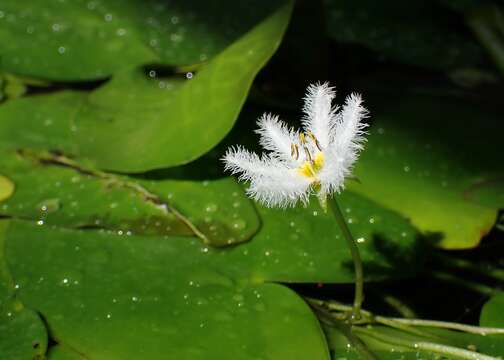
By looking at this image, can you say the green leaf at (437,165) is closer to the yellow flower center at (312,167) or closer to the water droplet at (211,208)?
the water droplet at (211,208)

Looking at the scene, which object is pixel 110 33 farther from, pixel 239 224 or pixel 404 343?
pixel 404 343

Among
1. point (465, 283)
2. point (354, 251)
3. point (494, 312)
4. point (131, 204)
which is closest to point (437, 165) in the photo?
point (465, 283)

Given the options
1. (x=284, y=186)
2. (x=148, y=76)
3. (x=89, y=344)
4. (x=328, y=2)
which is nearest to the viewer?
(x=284, y=186)

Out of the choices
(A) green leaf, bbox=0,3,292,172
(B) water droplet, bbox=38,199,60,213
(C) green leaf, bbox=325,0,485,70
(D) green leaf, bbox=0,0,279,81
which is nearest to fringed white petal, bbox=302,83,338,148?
(A) green leaf, bbox=0,3,292,172

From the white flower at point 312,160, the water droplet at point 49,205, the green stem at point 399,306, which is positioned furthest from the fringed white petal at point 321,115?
the water droplet at point 49,205

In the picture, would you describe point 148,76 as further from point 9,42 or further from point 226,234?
point 226,234

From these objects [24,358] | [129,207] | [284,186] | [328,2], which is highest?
[328,2]

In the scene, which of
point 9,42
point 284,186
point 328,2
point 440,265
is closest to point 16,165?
point 9,42
